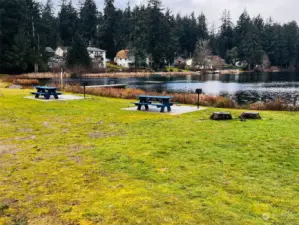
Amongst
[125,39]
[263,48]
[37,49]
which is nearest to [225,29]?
[263,48]

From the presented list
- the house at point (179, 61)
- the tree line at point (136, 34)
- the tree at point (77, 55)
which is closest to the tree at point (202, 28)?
the tree line at point (136, 34)

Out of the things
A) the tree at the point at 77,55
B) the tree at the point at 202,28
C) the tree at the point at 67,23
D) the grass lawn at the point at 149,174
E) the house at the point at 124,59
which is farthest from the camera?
the tree at the point at 202,28

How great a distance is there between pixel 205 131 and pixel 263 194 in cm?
469

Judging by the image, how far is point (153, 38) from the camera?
8988 centimetres

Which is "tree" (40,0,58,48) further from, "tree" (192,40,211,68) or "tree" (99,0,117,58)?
"tree" (192,40,211,68)

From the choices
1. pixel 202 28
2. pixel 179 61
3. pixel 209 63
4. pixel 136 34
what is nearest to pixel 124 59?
pixel 136 34

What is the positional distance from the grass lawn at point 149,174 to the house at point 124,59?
84841mm

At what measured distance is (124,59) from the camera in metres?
96.1

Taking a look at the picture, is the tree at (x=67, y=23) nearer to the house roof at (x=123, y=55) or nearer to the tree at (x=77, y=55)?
the house roof at (x=123, y=55)

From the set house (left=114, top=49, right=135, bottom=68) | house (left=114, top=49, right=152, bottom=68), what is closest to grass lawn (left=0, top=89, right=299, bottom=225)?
house (left=114, top=49, right=152, bottom=68)

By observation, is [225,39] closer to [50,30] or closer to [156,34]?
[156,34]

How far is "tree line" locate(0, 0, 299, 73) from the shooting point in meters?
60.6

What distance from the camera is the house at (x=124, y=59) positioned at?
93438 millimetres

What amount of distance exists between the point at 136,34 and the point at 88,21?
20987 mm
